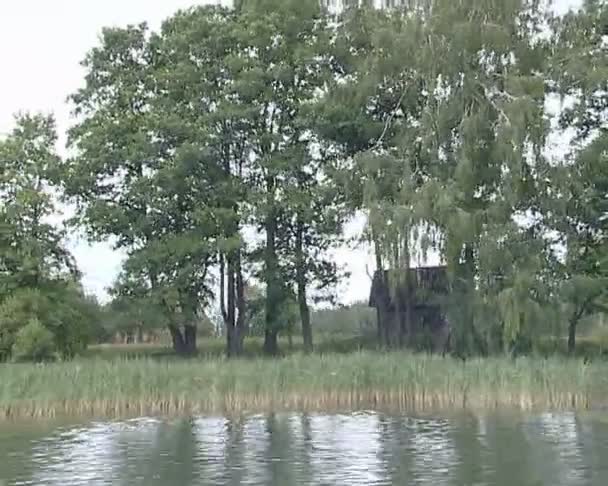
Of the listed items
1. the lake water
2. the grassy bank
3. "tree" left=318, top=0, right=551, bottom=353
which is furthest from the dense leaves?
the lake water

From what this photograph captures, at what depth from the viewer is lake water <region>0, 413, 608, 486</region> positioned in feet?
44.9

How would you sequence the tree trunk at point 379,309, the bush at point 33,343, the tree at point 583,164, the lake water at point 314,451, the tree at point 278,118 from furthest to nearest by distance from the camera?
the tree at point 278,118 < the bush at point 33,343 < the tree at point 583,164 < the tree trunk at point 379,309 < the lake water at point 314,451

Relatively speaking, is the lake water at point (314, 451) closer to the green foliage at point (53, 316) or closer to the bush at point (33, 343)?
the bush at point (33, 343)

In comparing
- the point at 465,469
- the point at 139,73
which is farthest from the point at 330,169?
the point at 465,469

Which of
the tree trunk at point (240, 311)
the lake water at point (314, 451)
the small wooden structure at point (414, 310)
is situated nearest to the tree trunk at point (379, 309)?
the small wooden structure at point (414, 310)

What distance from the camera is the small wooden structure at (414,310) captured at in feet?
99.9

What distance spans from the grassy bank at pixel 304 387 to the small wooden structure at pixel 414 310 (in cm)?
671

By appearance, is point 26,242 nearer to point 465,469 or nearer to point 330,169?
point 330,169

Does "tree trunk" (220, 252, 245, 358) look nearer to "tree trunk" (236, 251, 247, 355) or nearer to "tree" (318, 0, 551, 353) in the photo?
"tree trunk" (236, 251, 247, 355)

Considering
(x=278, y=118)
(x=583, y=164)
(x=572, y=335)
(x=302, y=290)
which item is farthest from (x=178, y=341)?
(x=583, y=164)

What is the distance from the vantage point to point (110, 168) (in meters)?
36.7

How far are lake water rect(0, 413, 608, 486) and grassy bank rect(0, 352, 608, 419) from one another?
1020mm

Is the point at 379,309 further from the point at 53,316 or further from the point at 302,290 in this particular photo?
the point at 53,316

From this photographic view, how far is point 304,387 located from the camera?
21812mm
